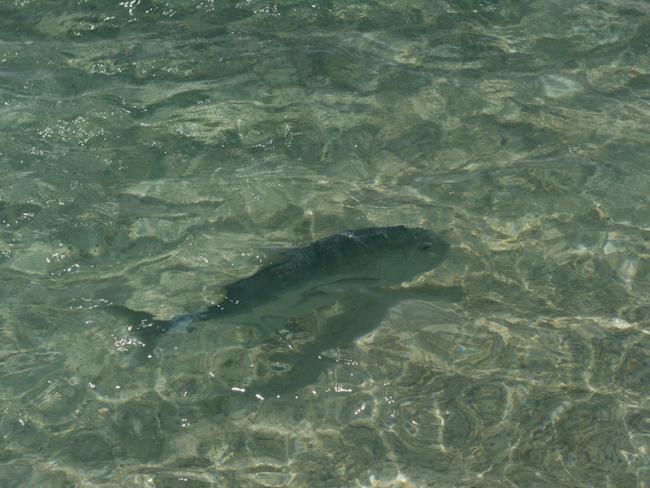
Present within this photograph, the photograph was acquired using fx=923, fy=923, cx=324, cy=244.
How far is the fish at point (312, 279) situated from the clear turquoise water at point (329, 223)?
133 mm

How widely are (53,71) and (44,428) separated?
411 cm

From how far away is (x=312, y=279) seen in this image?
5.56m

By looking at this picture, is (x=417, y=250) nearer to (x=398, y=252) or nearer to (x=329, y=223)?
(x=398, y=252)

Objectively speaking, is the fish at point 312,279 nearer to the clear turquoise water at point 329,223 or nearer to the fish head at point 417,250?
the fish head at point 417,250

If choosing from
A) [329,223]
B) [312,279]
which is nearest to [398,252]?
[312,279]

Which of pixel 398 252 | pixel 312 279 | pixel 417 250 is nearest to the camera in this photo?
pixel 312 279

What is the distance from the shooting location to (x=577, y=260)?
622cm

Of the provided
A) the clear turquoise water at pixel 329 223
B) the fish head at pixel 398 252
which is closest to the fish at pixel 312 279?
the fish head at pixel 398 252

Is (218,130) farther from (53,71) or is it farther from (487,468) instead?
(487,468)

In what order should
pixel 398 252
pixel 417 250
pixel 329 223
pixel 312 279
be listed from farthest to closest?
pixel 329 223 → pixel 417 250 → pixel 398 252 → pixel 312 279

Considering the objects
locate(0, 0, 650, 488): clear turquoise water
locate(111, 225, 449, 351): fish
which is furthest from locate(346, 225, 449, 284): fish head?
locate(0, 0, 650, 488): clear turquoise water

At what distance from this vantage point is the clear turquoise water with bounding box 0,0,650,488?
4977 millimetres

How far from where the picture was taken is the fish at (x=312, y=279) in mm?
5480

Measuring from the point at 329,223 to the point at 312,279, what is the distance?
99 centimetres
